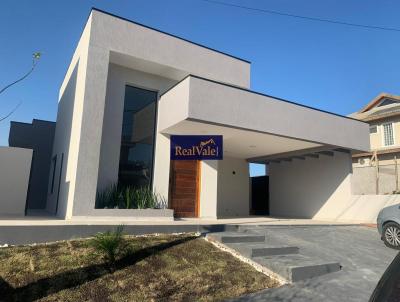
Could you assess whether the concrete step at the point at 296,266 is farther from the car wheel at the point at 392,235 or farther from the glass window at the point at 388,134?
the glass window at the point at 388,134

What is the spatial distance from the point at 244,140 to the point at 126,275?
826 cm

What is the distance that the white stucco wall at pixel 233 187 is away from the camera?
17188 mm

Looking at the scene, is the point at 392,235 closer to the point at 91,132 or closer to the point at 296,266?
the point at 296,266

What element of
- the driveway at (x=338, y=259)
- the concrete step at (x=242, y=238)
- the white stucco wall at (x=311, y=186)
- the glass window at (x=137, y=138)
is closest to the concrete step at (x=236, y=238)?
the concrete step at (x=242, y=238)

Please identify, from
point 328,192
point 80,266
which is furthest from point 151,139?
point 328,192

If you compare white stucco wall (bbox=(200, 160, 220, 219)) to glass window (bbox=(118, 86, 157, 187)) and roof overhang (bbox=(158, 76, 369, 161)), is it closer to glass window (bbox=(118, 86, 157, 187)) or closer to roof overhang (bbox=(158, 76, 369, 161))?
roof overhang (bbox=(158, 76, 369, 161))

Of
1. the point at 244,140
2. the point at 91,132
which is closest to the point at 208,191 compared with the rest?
the point at 244,140

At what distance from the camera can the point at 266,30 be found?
11820mm

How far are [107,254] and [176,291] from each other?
1540mm

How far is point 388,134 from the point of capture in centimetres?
2616

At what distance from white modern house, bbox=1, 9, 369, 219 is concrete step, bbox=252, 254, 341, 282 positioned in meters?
4.73

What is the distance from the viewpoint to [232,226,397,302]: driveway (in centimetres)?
543

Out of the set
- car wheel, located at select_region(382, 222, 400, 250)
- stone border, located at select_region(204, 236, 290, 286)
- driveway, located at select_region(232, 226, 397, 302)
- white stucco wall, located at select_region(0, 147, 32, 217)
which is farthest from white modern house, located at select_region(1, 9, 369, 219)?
car wheel, located at select_region(382, 222, 400, 250)

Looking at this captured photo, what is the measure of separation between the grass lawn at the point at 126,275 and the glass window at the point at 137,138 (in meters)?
4.26
